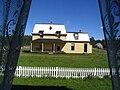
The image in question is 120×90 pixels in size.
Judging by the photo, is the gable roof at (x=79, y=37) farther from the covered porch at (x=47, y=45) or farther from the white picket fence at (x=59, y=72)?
the white picket fence at (x=59, y=72)

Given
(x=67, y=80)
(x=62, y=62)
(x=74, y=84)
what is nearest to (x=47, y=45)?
(x=62, y=62)

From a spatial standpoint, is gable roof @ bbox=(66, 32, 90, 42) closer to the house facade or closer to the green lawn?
the house facade

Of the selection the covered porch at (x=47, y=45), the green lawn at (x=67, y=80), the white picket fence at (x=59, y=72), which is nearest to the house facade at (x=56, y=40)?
the covered porch at (x=47, y=45)

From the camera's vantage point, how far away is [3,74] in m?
2.83

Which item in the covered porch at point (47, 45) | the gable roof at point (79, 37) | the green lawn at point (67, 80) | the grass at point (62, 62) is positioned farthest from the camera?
the gable roof at point (79, 37)

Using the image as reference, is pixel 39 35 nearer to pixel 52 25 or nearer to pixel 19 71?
pixel 52 25

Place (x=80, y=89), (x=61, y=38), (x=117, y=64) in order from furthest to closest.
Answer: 1. (x=61, y=38)
2. (x=80, y=89)
3. (x=117, y=64)

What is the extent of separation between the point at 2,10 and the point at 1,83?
78 cm

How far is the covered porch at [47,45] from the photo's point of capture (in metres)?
45.5

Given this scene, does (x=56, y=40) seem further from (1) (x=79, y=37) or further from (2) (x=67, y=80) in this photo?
(2) (x=67, y=80)

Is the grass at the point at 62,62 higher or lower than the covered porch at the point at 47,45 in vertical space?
lower

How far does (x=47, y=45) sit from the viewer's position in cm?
4669

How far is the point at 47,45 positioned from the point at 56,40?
210cm

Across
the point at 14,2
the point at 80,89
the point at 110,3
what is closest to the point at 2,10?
the point at 14,2
